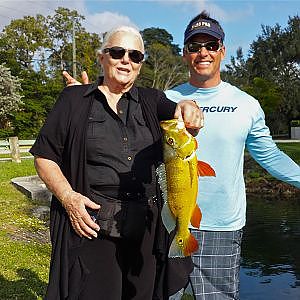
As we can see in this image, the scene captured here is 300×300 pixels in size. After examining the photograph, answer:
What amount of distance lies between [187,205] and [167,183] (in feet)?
0.52

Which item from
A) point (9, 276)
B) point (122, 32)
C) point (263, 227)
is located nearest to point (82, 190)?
point (122, 32)

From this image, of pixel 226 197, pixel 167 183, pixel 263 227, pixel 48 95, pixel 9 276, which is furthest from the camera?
pixel 48 95

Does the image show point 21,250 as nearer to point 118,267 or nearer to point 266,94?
point 118,267

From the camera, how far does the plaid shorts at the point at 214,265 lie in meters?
3.21

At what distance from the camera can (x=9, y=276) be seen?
5840 mm

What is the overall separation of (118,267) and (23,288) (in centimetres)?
304

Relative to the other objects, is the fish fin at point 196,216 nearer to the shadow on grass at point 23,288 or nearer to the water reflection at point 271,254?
the shadow on grass at point 23,288

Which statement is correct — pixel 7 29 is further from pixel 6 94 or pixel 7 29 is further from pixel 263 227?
pixel 263 227

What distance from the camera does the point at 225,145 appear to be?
10.1ft

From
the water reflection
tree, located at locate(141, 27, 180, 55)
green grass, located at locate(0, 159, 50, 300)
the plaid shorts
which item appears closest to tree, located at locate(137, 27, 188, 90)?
tree, located at locate(141, 27, 180, 55)

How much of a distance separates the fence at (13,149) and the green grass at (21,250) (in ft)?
21.3

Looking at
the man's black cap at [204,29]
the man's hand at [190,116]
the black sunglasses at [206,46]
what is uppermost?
the man's black cap at [204,29]

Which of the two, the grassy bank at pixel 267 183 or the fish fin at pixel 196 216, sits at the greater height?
the fish fin at pixel 196 216

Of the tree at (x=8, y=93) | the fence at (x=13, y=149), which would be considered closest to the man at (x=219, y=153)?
the fence at (x=13, y=149)
